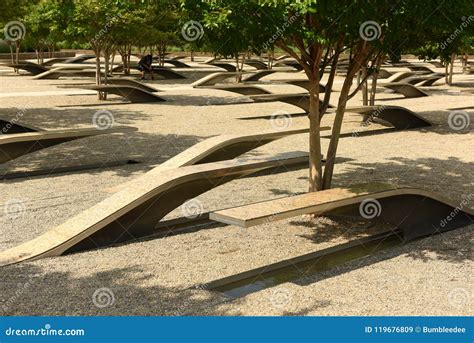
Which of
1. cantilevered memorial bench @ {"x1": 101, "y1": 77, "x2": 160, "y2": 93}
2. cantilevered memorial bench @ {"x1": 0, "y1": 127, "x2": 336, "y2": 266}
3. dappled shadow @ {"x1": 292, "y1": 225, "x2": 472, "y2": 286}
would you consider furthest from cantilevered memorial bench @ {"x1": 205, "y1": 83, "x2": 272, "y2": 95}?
dappled shadow @ {"x1": 292, "y1": 225, "x2": 472, "y2": 286}

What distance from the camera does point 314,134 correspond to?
29.3 feet

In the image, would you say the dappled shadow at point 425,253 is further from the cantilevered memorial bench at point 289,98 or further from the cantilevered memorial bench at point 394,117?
the cantilevered memorial bench at point 289,98

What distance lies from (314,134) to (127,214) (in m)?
2.88

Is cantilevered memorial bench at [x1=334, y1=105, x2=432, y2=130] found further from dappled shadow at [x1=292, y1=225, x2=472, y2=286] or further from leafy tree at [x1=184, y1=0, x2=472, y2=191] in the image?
dappled shadow at [x1=292, y1=225, x2=472, y2=286]

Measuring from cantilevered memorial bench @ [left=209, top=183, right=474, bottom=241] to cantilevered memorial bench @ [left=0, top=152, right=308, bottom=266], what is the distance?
4.52 ft

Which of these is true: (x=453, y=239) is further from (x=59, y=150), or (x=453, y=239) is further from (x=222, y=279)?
(x=59, y=150)

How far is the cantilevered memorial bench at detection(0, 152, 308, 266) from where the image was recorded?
742cm

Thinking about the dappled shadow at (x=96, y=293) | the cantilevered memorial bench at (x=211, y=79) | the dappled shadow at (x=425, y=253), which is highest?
the cantilevered memorial bench at (x=211, y=79)

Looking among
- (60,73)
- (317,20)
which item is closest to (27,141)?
(317,20)

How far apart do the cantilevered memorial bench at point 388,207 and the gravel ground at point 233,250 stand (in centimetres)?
23

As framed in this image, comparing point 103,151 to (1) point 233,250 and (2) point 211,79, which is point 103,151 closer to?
(1) point 233,250

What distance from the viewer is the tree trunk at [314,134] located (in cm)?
876

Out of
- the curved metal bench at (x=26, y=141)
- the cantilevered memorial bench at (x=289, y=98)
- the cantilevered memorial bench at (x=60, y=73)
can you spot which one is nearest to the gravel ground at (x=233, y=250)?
the curved metal bench at (x=26, y=141)

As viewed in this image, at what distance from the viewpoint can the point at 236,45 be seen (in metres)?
7.72
